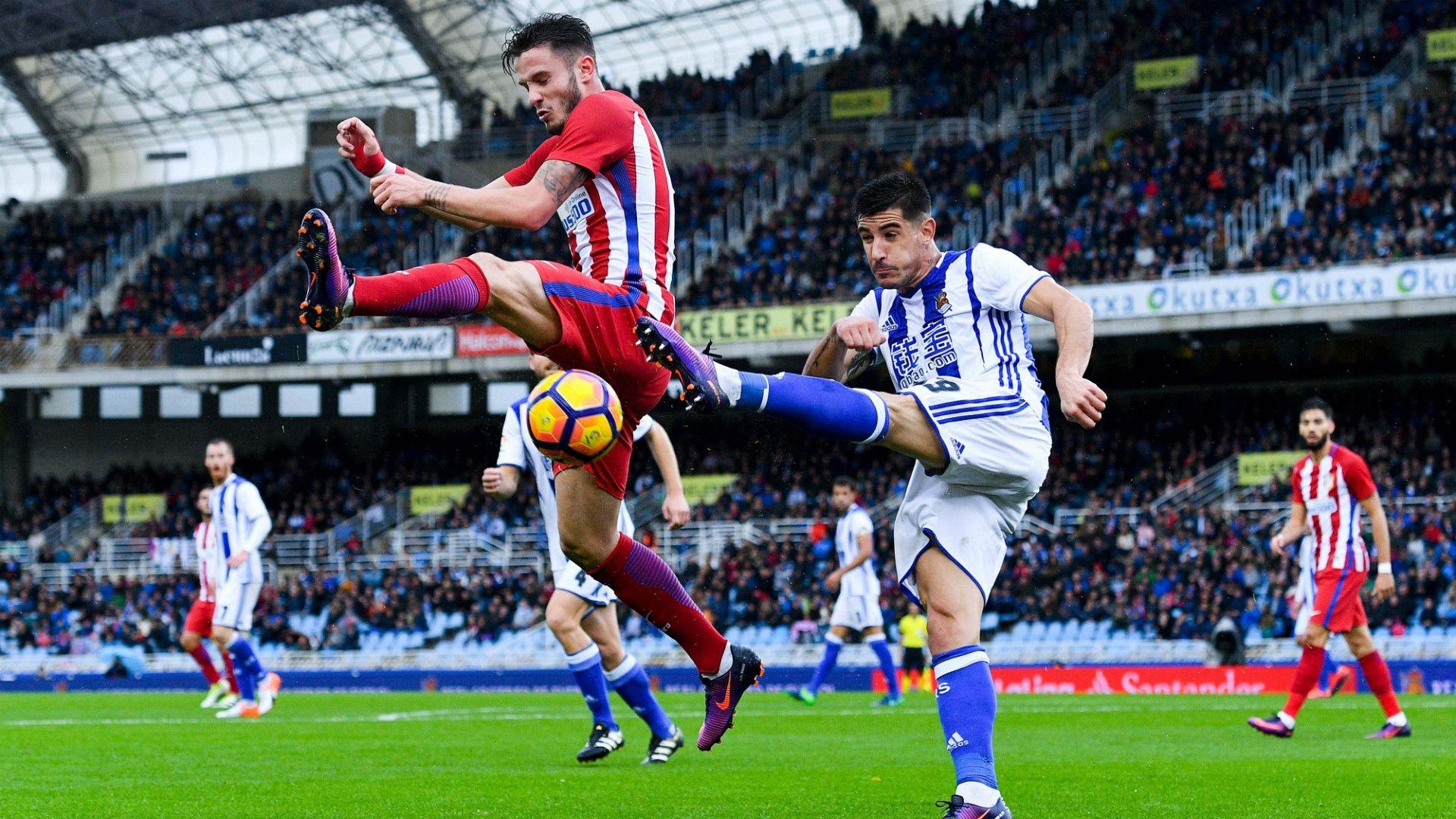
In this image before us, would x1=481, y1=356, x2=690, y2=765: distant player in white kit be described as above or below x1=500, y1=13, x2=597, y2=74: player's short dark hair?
below

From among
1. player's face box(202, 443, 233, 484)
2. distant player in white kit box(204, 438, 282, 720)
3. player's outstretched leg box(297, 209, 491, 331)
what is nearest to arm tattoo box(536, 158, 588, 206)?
player's outstretched leg box(297, 209, 491, 331)

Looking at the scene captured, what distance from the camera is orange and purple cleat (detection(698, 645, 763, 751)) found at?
6996mm

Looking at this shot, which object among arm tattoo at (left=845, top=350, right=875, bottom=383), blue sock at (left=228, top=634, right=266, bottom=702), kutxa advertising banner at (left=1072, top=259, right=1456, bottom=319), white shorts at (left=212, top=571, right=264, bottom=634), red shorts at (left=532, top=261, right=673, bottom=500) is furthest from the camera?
kutxa advertising banner at (left=1072, top=259, right=1456, bottom=319)

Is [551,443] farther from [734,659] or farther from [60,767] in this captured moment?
[60,767]

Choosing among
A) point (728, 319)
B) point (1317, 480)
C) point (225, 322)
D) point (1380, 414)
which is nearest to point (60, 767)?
point (1317, 480)

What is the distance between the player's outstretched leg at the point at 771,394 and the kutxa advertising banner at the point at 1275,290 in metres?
23.8

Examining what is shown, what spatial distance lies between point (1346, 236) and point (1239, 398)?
4940 millimetres

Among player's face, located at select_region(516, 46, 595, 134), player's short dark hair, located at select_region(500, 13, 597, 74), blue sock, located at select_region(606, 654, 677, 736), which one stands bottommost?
blue sock, located at select_region(606, 654, 677, 736)

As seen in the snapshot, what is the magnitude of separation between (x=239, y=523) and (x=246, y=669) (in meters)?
1.46

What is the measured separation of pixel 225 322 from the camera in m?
38.0

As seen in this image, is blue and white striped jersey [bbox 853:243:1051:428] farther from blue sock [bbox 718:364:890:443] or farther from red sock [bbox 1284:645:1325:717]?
red sock [bbox 1284:645:1325:717]

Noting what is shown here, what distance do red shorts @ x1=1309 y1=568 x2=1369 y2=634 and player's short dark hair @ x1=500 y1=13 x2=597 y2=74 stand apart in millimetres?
7439

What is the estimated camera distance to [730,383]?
543 cm

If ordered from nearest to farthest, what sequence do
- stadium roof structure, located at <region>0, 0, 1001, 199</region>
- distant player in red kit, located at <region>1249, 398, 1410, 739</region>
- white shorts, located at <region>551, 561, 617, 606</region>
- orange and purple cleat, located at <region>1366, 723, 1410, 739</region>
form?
white shorts, located at <region>551, 561, 617, 606</region> < orange and purple cleat, located at <region>1366, 723, 1410, 739</region> < distant player in red kit, located at <region>1249, 398, 1410, 739</region> < stadium roof structure, located at <region>0, 0, 1001, 199</region>
